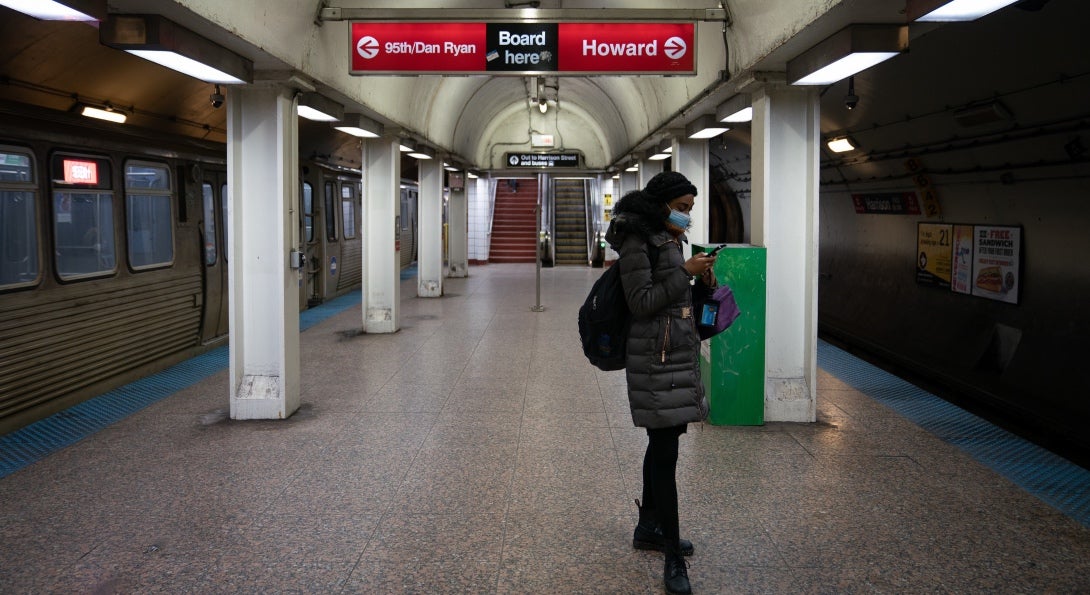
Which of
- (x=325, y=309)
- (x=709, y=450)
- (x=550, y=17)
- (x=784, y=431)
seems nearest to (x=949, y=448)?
(x=784, y=431)

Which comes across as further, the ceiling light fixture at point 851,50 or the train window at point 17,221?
the train window at point 17,221

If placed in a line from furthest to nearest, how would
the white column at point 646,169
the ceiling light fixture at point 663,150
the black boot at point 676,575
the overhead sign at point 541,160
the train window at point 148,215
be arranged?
the overhead sign at point 541,160, the white column at point 646,169, the ceiling light fixture at point 663,150, the train window at point 148,215, the black boot at point 676,575

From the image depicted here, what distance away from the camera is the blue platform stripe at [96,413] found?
509cm

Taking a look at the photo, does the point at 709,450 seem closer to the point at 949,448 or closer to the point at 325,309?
the point at 949,448

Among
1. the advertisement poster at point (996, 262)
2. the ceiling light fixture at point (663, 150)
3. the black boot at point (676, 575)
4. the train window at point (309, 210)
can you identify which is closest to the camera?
the black boot at point (676, 575)

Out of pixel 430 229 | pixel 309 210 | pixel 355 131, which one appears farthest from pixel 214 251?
pixel 430 229

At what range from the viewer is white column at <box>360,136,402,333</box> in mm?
9828

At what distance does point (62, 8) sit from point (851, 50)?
12.8 feet

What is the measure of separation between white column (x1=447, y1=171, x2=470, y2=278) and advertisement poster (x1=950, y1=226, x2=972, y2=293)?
10.8 meters

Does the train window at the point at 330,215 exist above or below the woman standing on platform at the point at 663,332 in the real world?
above

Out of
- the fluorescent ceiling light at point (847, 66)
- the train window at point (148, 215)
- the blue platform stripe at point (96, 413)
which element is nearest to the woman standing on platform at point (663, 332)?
Answer: the fluorescent ceiling light at point (847, 66)

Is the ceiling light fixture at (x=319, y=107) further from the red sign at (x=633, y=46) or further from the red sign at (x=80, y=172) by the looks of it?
the red sign at (x=633, y=46)

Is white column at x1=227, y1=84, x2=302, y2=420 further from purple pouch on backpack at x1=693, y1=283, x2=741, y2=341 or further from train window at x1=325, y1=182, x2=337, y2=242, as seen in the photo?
train window at x1=325, y1=182, x2=337, y2=242

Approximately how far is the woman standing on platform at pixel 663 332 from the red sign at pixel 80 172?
15.9 feet
